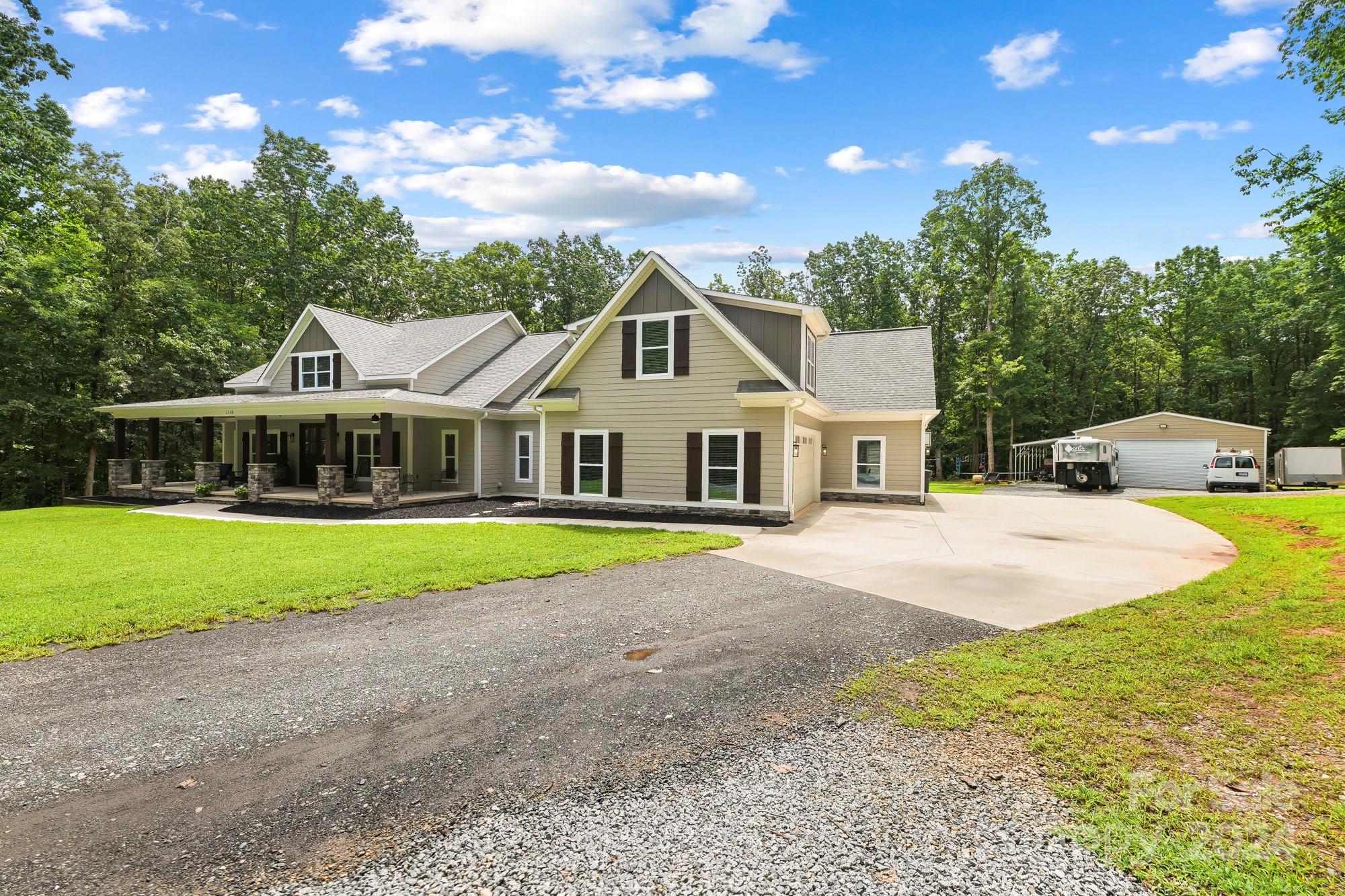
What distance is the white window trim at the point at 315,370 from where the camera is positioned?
20.5 metres

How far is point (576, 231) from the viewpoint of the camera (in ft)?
133

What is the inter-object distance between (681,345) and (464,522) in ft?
22.8

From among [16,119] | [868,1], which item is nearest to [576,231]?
[16,119]

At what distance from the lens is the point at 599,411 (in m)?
15.5

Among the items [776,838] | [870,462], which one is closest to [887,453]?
[870,462]

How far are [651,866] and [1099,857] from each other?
1.96 metres

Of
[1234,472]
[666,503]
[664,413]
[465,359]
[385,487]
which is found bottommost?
[666,503]

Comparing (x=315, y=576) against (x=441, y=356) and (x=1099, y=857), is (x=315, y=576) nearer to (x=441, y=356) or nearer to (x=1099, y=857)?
(x=1099, y=857)

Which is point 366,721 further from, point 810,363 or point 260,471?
point 260,471

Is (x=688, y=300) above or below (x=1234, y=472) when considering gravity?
above

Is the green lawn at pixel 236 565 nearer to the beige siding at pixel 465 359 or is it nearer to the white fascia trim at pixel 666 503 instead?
the white fascia trim at pixel 666 503

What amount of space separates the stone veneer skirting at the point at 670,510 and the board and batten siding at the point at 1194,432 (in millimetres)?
21507

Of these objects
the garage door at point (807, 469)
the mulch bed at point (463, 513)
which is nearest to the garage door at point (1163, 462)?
the garage door at point (807, 469)

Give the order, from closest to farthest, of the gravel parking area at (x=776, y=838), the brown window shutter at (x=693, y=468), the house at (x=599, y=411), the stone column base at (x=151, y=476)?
the gravel parking area at (x=776, y=838), the house at (x=599, y=411), the brown window shutter at (x=693, y=468), the stone column base at (x=151, y=476)
